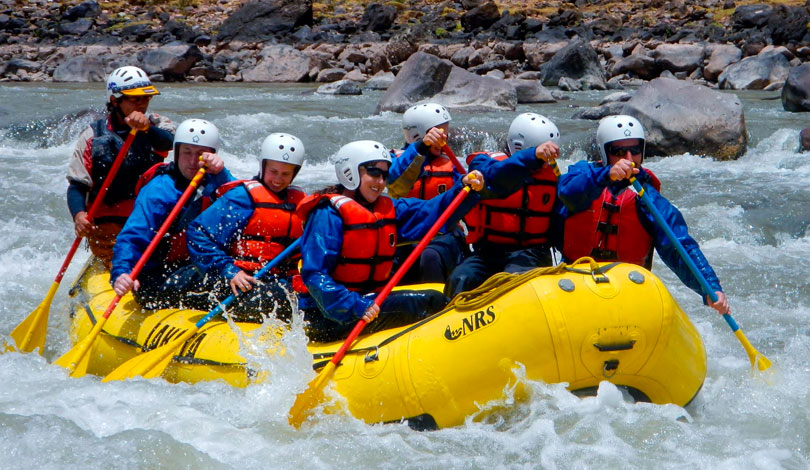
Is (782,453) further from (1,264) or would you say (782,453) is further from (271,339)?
(1,264)

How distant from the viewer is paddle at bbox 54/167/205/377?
4.57m

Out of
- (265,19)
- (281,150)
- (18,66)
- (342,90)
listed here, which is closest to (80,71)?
(18,66)

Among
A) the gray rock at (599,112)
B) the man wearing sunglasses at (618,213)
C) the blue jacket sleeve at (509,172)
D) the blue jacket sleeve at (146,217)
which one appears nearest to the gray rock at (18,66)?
the gray rock at (599,112)

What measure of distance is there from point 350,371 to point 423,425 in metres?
0.39

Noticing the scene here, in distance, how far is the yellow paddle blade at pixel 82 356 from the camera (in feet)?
15.1

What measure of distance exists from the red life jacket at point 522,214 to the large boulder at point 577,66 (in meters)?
14.4

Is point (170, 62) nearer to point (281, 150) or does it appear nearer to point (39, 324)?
point (39, 324)

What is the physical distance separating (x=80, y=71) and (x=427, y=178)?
692 inches

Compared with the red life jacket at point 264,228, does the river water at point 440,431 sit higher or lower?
lower

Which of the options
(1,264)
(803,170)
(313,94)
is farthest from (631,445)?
(313,94)

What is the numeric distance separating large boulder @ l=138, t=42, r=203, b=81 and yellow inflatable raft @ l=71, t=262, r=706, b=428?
18522mm

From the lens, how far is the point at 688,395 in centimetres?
381

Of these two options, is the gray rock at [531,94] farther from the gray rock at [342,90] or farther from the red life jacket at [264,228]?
the red life jacket at [264,228]

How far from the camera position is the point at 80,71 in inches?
820
